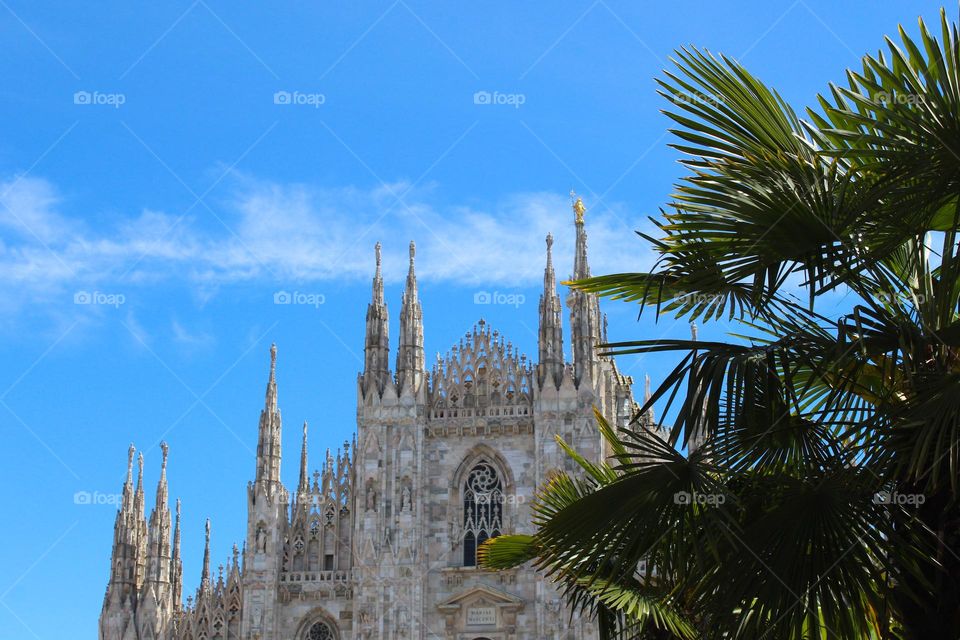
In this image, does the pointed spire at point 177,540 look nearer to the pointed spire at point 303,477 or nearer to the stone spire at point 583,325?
the pointed spire at point 303,477

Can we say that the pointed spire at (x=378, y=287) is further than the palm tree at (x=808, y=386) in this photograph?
Yes

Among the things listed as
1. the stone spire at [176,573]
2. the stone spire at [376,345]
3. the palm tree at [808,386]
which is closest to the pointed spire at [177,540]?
the stone spire at [176,573]

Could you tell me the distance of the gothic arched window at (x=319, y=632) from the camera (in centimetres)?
3659

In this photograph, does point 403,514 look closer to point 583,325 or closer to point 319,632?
point 319,632

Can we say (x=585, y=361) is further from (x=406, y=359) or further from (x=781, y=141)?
(x=781, y=141)

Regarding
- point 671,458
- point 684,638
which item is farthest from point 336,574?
Result: point 671,458

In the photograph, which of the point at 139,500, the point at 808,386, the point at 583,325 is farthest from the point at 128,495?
the point at 808,386

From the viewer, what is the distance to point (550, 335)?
3806 cm

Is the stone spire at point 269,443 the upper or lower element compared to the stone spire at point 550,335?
lower

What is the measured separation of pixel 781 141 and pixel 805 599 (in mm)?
3308

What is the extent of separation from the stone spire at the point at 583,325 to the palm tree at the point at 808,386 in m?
27.7

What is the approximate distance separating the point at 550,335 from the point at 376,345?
517 centimetres

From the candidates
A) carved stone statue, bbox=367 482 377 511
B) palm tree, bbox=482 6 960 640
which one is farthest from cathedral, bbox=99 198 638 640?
palm tree, bbox=482 6 960 640

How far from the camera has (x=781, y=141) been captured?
9.42 m
